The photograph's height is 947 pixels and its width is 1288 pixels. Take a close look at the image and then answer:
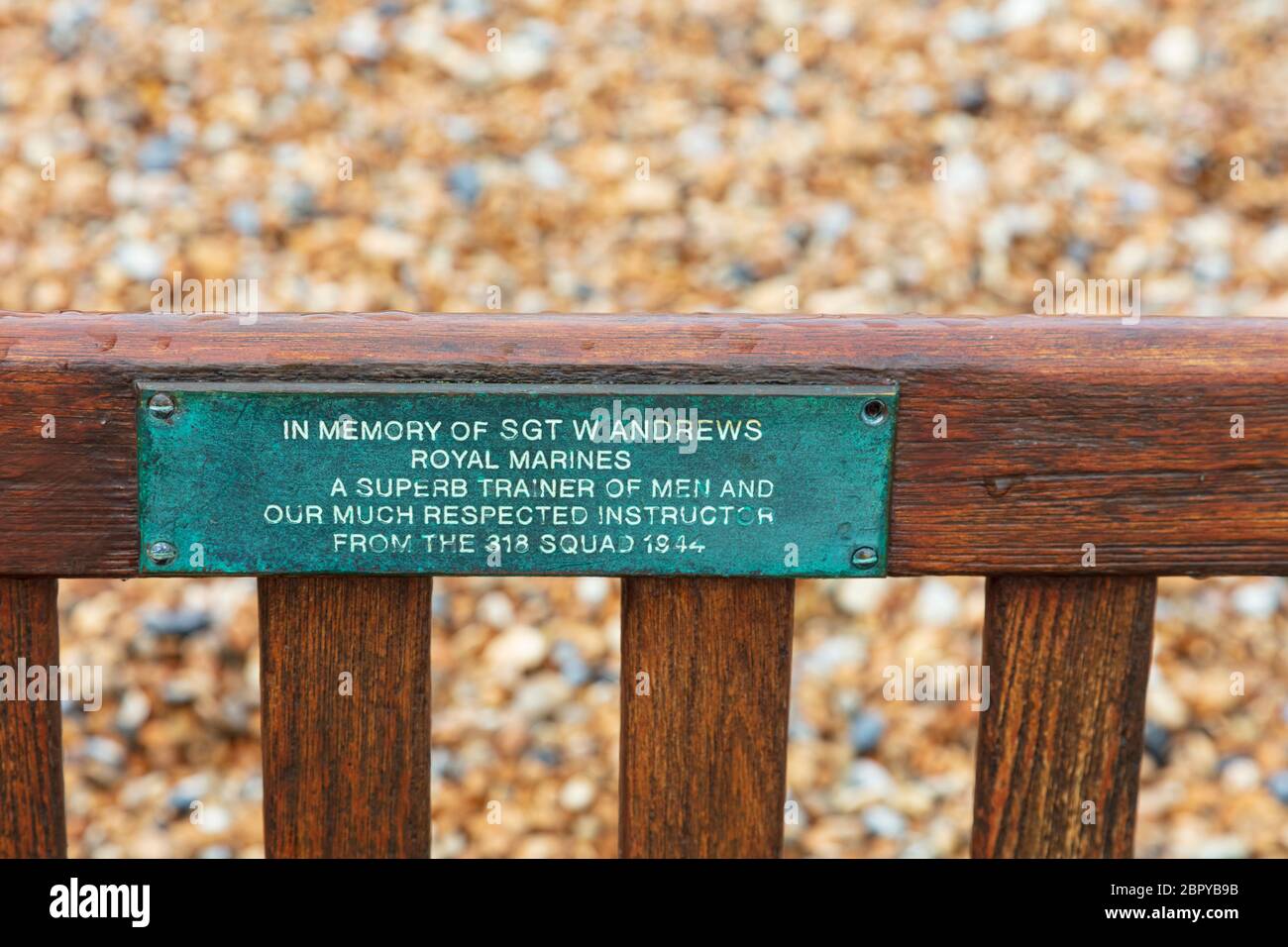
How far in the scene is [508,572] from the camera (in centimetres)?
118

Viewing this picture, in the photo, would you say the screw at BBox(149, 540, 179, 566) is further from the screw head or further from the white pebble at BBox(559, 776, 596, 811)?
the white pebble at BBox(559, 776, 596, 811)

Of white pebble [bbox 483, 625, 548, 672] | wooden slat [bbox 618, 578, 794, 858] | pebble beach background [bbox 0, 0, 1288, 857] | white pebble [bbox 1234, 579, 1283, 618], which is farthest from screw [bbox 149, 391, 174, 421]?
white pebble [bbox 1234, 579, 1283, 618]

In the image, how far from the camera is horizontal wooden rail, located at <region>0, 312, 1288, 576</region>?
1129 millimetres

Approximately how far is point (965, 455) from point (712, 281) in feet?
8.19

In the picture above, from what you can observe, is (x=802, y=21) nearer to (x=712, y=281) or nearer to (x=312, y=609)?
(x=712, y=281)

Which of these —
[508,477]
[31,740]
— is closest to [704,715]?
[508,477]

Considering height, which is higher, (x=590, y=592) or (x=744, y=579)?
(x=744, y=579)

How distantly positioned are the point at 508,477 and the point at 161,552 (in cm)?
30

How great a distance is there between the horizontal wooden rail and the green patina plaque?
0.06ft

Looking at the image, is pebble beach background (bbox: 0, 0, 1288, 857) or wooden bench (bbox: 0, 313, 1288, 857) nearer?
wooden bench (bbox: 0, 313, 1288, 857)

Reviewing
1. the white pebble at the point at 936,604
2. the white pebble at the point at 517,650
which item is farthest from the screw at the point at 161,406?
the white pebble at the point at 936,604

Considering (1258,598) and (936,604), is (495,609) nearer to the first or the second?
(936,604)

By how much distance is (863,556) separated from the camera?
119 centimetres

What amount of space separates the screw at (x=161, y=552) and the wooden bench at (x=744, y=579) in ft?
0.06
